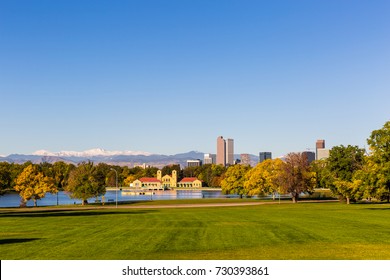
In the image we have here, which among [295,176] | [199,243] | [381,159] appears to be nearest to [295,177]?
[295,176]

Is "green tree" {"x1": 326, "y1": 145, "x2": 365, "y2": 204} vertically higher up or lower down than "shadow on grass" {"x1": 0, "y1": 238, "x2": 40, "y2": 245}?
higher up

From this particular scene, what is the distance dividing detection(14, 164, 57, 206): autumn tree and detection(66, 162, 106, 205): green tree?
4.69 metres

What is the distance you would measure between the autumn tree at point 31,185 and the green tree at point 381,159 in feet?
219

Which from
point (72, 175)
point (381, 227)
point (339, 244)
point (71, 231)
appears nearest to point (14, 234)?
point (71, 231)

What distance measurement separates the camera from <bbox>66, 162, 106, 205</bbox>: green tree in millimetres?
102062

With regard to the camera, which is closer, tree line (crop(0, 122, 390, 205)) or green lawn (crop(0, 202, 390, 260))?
green lawn (crop(0, 202, 390, 260))

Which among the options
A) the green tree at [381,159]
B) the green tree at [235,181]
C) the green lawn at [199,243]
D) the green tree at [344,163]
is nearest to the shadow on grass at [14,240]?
the green lawn at [199,243]

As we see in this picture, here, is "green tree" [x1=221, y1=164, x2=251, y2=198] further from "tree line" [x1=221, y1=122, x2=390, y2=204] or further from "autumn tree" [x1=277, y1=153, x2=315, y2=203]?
"autumn tree" [x1=277, y1=153, x2=315, y2=203]

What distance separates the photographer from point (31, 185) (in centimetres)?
10381

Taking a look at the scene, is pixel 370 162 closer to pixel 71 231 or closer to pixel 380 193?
pixel 380 193

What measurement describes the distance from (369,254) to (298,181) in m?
82.0

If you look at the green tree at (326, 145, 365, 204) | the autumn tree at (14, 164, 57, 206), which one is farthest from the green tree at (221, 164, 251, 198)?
the autumn tree at (14, 164, 57, 206)

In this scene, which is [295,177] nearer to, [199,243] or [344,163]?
[344,163]

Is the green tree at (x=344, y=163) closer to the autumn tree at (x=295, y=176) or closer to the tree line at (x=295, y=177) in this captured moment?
the tree line at (x=295, y=177)
